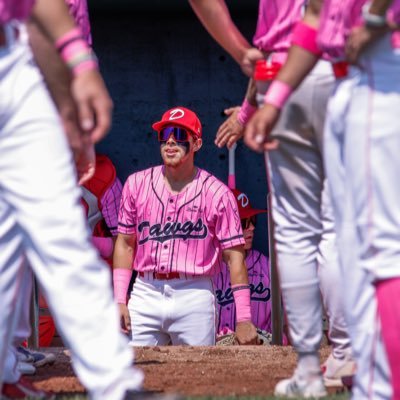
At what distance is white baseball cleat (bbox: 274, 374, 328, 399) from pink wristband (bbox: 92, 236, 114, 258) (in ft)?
14.1

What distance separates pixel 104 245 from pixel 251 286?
3.57 feet

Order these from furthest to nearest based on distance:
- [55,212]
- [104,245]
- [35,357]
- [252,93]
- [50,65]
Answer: [104,245]
[35,357]
[252,93]
[50,65]
[55,212]

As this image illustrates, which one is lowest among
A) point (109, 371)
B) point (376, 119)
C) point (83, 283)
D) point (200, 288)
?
point (200, 288)

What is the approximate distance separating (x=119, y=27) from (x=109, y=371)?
19.1 feet

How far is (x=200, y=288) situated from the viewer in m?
7.41

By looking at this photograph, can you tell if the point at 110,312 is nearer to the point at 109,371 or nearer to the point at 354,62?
the point at 109,371

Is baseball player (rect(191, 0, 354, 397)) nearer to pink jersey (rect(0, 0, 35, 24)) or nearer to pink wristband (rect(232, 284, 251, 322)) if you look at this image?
pink jersey (rect(0, 0, 35, 24))

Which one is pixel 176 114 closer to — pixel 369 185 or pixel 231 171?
pixel 231 171

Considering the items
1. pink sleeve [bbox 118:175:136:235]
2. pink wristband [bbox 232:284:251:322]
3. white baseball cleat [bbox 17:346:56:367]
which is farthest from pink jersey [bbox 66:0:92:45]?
pink wristband [bbox 232:284:251:322]

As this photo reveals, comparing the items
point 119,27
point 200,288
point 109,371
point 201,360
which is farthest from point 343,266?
point 119,27

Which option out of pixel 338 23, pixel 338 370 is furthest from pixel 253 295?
pixel 338 23

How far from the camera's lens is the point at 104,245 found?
337 inches

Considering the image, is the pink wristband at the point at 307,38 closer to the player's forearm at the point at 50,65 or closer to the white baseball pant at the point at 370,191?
the white baseball pant at the point at 370,191

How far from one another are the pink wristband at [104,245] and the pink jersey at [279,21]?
4162 millimetres
